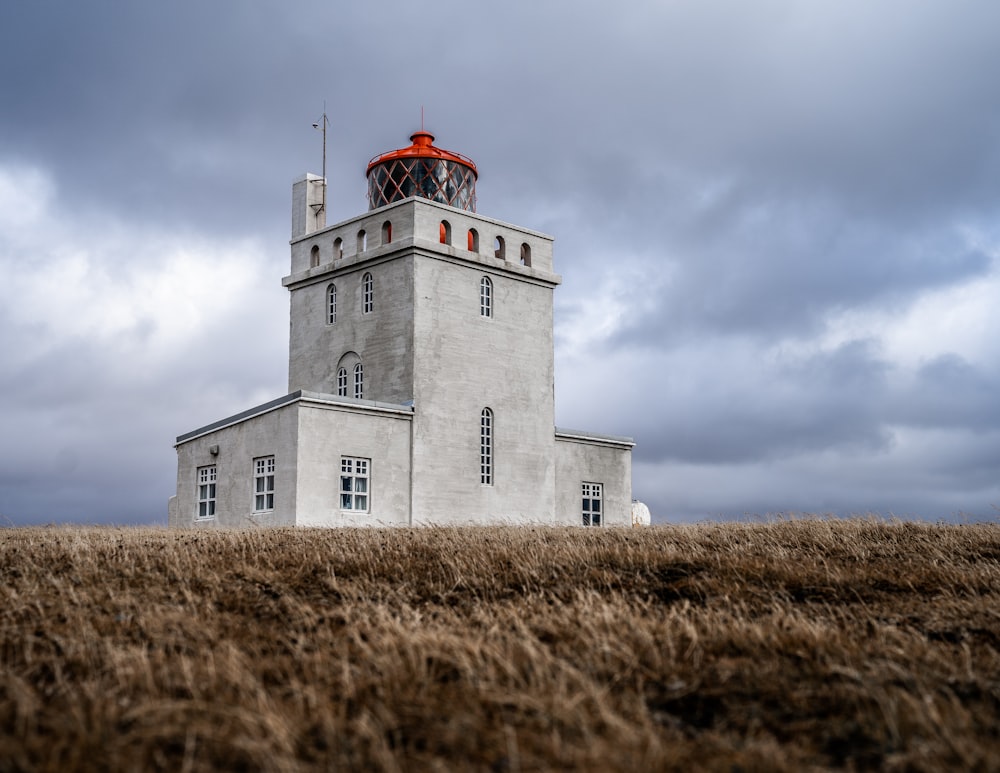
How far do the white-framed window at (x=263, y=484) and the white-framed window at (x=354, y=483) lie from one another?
2045 millimetres

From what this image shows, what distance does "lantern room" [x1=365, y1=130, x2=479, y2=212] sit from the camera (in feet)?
111

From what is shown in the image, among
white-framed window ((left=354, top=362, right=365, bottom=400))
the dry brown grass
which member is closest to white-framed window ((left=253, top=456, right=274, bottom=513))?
white-framed window ((left=354, top=362, right=365, bottom=400))

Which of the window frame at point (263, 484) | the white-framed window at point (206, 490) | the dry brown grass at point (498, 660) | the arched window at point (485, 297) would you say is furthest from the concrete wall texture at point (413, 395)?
the dry brown grass at point (498, 660)

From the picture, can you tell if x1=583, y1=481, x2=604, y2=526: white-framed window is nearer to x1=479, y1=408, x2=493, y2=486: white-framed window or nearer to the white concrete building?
the white concrete building

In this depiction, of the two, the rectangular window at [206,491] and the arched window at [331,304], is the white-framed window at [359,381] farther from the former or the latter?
the rectangular window at [206,491]

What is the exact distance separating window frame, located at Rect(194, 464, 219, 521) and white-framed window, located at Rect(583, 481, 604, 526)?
1306cm

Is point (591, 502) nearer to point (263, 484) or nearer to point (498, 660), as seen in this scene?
point (263, 484)

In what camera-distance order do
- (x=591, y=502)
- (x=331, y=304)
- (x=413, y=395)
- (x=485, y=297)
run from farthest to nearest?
(x=591, y=502) → (x=331, y=304) → (x=485, y=297) → (x=413, y=395)

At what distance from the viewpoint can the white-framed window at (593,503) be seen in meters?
35.9

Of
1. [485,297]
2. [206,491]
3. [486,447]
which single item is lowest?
[206,491]

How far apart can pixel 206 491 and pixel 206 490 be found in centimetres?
3

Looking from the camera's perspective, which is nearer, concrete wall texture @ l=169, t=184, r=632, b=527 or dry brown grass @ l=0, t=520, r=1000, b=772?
dry brown grass @ l=0, t=520, r=1000, b=772

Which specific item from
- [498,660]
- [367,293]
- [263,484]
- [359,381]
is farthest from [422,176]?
[498,660]

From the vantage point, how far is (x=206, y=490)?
3145cm
